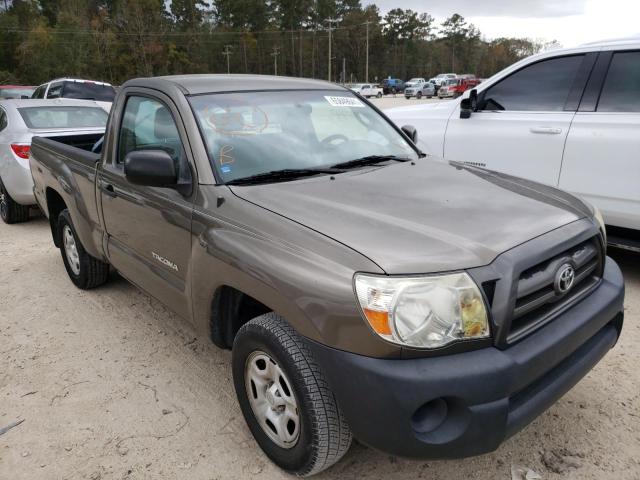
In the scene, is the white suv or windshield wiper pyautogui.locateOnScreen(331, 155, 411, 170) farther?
the white suv

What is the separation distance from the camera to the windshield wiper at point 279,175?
265 cm

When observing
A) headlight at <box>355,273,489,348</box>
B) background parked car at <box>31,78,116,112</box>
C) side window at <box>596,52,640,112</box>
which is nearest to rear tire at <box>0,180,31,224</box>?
headlight at <box>355,273,489,348</box>

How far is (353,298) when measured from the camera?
1884 mm

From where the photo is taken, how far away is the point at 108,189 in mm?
3553

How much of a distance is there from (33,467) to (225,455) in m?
0.90

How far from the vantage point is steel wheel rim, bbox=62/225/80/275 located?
4.52 metres

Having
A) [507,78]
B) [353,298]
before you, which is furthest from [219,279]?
[507,78]

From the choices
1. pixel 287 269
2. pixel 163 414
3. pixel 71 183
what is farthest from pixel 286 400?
pixel 71 183

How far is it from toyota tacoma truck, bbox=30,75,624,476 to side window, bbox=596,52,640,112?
1.96 m

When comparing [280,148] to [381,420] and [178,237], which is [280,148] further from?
[381,420]

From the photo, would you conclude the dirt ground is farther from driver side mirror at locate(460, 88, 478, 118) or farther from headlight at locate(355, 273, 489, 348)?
driver side mirror at locate(460, 88, 478, 118)

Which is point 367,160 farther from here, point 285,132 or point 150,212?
point 150,212

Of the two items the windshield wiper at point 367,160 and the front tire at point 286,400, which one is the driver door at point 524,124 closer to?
the windshield wiper at point 367,160

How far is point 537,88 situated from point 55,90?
44.7 feet
